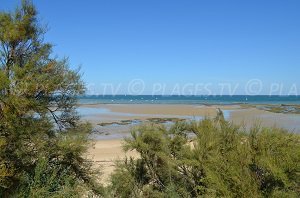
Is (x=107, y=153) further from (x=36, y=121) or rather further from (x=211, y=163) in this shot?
(x=211, y=163)

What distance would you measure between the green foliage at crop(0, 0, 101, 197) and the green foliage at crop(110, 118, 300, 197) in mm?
1230

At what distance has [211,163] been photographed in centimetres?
762

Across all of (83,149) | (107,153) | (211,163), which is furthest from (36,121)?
(107,153)

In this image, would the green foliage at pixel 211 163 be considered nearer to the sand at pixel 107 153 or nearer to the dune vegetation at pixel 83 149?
the dune vegetation at pixel 83 149

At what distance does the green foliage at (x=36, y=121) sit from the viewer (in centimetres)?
824

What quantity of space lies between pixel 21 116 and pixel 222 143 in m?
4.44

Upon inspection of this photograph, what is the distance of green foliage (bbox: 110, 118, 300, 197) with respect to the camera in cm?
688

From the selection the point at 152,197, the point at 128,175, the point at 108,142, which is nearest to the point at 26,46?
the point at 128,175

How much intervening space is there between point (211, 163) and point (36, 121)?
406 centimetres

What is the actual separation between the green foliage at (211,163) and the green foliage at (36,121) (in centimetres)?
123

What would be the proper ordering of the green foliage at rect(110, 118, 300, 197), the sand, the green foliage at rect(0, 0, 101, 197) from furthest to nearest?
the sand → the green foliage at rect(0, 0, 101, 197) → the green foliage at rect(110, 118, 300, 197)

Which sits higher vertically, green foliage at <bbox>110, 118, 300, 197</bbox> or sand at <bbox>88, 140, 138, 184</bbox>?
green foliage at <bbox>110, 118, 300, 197</bbox>

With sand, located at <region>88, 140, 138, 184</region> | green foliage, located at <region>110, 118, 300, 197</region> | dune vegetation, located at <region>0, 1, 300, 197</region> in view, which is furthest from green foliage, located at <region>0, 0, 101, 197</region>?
sand, located at <region>88, 140, 138, 184</region>

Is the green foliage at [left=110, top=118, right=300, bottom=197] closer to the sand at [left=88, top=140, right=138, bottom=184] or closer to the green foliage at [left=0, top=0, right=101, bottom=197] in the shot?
the green foliage at [left=0, top=0, right=101, bottom=197]
